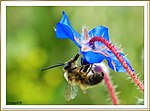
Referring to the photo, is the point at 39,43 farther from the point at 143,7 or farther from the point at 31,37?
the point at 143,7

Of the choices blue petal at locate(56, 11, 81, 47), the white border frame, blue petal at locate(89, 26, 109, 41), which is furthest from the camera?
the white border frame

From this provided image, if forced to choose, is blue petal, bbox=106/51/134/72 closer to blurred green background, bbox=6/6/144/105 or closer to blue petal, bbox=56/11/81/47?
blue petal, bbox=56/11/81/47

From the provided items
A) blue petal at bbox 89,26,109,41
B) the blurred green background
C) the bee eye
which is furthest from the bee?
the blurred green background

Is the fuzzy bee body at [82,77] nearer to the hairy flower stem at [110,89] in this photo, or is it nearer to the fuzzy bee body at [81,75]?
the fuzzy bee body at [81,75]

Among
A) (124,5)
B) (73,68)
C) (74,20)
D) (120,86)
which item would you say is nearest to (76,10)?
(74,20)

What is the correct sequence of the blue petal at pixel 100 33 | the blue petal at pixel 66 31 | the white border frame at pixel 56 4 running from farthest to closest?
the white border frame at pixel 56 4 → the blue petal at pixel 100 33 → the blue petal at pixel 66 31

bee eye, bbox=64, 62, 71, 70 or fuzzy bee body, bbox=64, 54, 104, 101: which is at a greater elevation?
bee eye, bbox=64, 62, 71, 70

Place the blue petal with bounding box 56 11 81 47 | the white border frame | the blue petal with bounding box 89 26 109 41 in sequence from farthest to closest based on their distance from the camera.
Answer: the white border frame → the blue petal with bounding box 89 26 109 41 → the blue petal with bounding box 56 11 81 47

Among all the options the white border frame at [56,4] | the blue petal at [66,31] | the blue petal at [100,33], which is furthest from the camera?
the white border frame at [56,4]

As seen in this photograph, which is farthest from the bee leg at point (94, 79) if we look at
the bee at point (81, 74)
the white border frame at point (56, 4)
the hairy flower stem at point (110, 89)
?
the white border frame at point (56, 4)

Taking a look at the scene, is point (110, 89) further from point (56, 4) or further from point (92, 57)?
point (56, 4)
